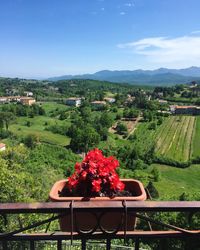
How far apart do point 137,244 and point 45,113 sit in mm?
81418

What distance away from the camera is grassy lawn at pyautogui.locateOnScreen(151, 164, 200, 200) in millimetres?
31938

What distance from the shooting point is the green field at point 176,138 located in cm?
4792

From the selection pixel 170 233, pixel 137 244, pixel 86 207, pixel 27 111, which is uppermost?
pixel 86 207

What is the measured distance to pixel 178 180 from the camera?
38.3m

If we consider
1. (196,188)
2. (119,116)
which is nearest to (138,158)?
(196,188)

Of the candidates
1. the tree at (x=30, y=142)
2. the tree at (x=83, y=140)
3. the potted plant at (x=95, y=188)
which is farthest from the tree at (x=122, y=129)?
the potted plant at (x=95, y=188)

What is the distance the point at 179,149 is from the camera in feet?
165

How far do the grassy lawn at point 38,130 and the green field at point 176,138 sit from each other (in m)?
17.9

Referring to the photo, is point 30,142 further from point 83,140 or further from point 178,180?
point 178,180

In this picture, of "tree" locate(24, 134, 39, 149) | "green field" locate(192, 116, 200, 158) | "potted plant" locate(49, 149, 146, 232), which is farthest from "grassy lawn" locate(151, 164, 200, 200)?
"potted plant" locate(49, 149, 146, 232)

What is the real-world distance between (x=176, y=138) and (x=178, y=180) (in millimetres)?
19557

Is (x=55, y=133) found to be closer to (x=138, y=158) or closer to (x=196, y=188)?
(x=138, y=158)

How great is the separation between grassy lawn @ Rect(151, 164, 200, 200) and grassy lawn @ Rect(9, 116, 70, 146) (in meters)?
19.1

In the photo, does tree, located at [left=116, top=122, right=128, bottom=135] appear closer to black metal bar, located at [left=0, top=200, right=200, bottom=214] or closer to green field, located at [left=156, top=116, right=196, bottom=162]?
green field, located at [left=156, top=116, right=196, bottom=162]
